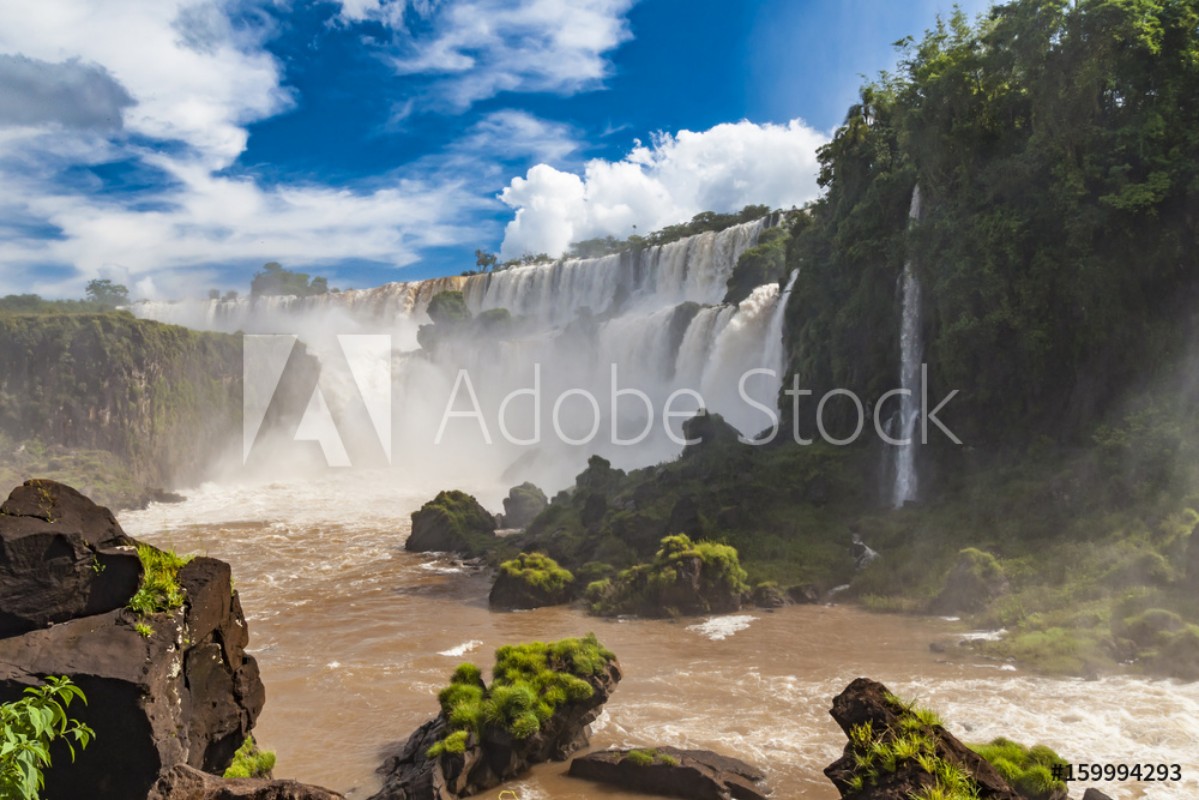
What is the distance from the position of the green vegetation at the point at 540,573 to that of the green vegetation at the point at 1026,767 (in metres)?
14.1

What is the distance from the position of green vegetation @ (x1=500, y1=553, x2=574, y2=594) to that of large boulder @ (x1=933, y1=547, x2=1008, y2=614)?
397 inches

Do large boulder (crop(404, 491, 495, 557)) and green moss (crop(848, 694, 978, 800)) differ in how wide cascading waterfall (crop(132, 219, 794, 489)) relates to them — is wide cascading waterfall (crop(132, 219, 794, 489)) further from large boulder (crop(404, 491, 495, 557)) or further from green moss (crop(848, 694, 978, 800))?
green moss (crop(848, 694, 978, 800))

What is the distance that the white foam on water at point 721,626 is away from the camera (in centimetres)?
1909

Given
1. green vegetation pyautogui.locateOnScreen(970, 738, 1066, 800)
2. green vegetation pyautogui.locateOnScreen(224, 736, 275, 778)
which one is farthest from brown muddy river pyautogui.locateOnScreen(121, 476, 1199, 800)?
green vegetation pyautogui.locateOnScreen(224, 736, 275, 778)

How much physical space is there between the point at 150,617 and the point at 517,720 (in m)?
5.46

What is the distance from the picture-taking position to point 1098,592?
17.9 metres

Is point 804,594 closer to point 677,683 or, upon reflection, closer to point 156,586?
point 677,683

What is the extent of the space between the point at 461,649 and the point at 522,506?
1634 centimetres

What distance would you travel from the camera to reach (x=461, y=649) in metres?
18.2

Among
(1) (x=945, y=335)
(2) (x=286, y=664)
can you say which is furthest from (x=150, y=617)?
(1) (x=945, y=335)

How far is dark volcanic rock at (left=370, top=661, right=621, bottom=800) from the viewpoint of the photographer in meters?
10.2

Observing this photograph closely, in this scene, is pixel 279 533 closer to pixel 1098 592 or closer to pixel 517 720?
pixel 517 720

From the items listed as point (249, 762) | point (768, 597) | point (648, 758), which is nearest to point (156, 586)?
point (249, 762)

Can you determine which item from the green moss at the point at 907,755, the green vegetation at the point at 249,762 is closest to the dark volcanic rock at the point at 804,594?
the green moss at the point at 907,755
